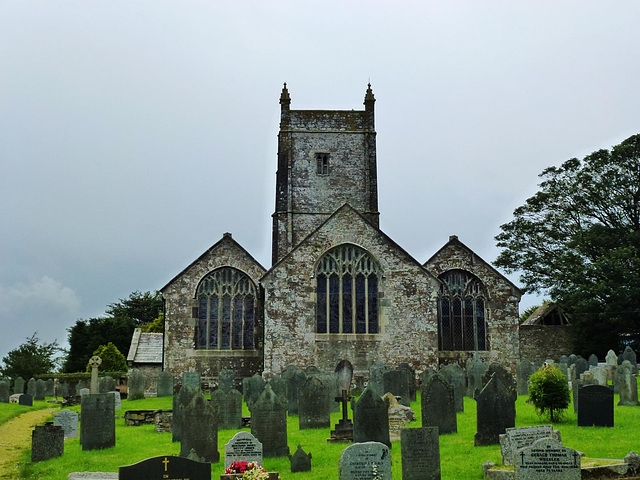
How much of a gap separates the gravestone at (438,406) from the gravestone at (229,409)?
4.53 metres

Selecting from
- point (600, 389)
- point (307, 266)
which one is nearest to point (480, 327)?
point (307, 266)

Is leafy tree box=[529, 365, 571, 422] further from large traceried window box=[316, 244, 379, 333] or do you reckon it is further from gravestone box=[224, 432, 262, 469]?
large traceried window box=[316, 244, 379, 333]

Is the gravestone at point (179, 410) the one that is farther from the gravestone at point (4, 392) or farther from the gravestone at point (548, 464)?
the gravestone at point (4, 392)

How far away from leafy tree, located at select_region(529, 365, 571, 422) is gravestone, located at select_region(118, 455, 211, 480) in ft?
29.1

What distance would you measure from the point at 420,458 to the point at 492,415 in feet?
10.5

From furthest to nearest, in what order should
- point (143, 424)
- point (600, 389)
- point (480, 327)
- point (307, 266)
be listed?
1. point (480, 327)
2. point (307, 266)
3. point (143, 424)
4. point (600, 389)

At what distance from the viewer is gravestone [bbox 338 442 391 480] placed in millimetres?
9766

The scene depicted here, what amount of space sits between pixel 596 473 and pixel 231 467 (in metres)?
5.20

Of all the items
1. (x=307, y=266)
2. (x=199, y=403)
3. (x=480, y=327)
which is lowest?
(x=199, y=403)

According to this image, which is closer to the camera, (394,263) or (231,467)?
(231,467)

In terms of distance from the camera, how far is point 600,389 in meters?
14.8

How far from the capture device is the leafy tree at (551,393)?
1548 centimetres

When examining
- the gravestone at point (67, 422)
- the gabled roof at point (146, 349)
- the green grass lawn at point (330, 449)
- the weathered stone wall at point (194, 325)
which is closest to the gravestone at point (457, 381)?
the green grass lawn at point (330, 449)

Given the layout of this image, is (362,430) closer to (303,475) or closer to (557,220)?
(303,475)
